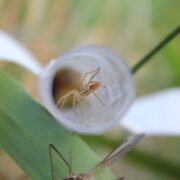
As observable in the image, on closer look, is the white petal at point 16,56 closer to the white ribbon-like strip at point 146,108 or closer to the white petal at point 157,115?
the white ribbon-like strip at point 146,108

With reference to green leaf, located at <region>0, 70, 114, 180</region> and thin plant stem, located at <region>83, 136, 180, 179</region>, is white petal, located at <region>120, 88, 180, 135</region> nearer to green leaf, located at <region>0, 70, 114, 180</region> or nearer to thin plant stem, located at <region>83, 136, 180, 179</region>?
thin plant stem, located at <region>83, 136, 180, 179</region>

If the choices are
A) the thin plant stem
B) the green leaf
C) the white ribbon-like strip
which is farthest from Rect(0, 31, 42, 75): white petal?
the thin plant stem

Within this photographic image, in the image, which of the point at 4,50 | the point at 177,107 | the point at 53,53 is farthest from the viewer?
the point at 53,53

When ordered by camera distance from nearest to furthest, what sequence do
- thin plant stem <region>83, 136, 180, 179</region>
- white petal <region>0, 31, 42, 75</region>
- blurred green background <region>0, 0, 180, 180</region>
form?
white petal <region>0, 31, 42, 75</region>, thin plant stem <region>83, 136, 180, 179</region>, blurred green background <region>0, 0, 180, 180</region>

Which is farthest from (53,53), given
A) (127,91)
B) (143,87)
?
(127,91)

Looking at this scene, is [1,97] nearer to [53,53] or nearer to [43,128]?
[43,128]

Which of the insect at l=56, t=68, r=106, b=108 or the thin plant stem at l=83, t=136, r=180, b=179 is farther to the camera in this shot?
the thin plant stem at l=83, t=136, r=180, b=179
